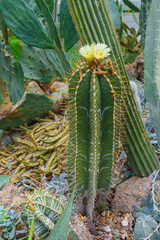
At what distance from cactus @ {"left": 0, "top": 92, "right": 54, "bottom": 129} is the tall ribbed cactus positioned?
2.16 feet

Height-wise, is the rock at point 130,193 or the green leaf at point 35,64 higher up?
the green leaf at point 35,64

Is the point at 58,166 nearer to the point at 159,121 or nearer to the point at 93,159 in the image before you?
the point at 93,159

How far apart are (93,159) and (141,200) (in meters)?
0.34

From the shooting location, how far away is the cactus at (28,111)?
1.46 meters

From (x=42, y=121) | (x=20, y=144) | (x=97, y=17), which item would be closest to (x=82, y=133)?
(x=97, y=17)

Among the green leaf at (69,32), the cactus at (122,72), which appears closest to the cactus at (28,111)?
the green leaf at (69,32)

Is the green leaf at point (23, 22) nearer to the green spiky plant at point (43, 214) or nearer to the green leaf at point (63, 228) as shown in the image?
the green spiky plant at point (43, 214)

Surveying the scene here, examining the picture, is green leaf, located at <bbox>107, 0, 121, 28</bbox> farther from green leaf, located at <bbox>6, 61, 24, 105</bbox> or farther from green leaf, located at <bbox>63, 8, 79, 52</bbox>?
green leaf, located at <bbox>6, 61, 24, 105</bbox>

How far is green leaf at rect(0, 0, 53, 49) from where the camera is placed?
52.7 inches

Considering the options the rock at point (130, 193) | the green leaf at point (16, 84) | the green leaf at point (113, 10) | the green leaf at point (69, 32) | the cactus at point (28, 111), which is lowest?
the rock at point (130, 193)

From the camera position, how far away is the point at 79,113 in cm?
79

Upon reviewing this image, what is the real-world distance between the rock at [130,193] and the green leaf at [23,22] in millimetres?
840

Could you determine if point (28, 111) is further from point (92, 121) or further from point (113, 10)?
point (113, 10)

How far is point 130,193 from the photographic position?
3.38 feet
